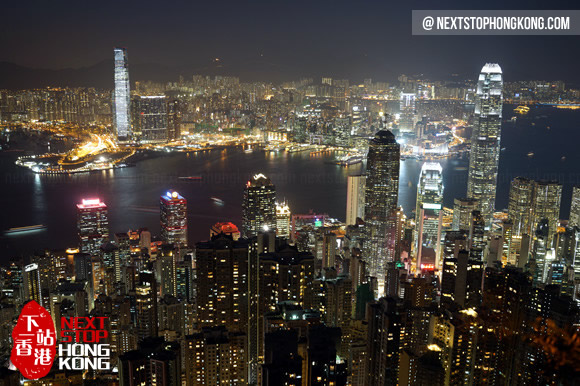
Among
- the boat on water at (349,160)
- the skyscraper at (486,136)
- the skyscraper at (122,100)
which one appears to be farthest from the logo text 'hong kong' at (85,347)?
the skyscraper at (122,100)

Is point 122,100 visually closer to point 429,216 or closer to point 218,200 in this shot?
point 218,200

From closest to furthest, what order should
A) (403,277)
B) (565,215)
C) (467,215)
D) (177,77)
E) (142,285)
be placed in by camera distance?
1. (142,285)
2. (403,277)
3. (467,215)
4. (565,215)
5. (177,77)

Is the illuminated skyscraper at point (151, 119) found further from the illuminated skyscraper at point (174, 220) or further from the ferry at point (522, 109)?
the ferry at point (522, 109)

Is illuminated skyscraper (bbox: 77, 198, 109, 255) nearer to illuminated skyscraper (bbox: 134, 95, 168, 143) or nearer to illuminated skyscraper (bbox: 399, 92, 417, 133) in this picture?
illuminated skyscraper (bbox: 399, 92, 417, 133)

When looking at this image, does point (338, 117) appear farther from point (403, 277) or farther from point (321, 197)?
point (403, 277)

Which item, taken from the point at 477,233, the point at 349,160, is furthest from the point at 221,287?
the point at 349,160

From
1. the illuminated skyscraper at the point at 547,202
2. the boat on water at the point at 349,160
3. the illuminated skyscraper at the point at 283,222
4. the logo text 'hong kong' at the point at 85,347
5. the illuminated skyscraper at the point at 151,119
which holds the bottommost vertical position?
the logo text 'hong kong' at the point at 85,347

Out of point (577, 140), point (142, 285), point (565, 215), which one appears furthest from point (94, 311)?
point (577, 140)
